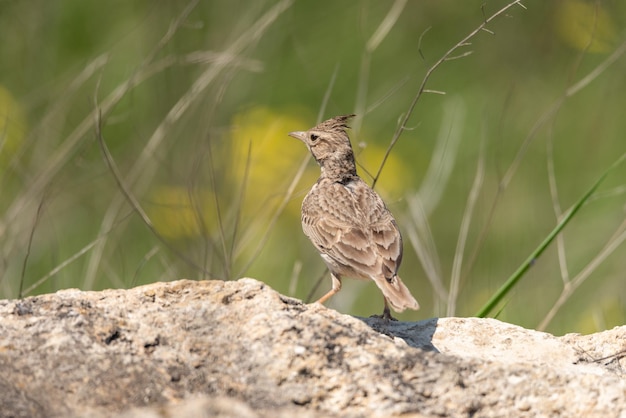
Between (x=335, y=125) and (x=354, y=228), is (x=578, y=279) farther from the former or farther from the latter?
(x=335, y=125)

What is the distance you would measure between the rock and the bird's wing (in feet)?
4.99

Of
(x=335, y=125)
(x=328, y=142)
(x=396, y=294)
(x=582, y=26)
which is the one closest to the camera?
(x=396, y=294)

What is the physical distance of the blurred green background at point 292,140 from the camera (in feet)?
19.3

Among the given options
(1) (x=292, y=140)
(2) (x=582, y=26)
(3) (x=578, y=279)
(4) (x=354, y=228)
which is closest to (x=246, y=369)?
(4) (x=354, y=228)

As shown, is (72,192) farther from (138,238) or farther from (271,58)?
(271,58)

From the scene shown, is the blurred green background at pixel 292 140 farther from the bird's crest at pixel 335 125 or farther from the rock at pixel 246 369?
the rock at pixel 246 369

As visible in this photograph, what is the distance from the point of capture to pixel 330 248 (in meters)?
5.18

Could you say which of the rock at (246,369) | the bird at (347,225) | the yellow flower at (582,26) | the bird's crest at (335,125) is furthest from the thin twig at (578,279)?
the yellow flower at (582,26)

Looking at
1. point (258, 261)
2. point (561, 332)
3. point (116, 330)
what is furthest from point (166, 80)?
point (116, 330)

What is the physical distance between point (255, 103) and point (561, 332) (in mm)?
2913

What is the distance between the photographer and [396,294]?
4602 millimetres

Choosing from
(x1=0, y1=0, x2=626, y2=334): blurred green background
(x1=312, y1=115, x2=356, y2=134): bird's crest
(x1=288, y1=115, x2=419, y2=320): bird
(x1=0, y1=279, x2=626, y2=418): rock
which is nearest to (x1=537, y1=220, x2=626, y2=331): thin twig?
(x1=0, y1=0, x2=626, y2=334): blurred green background

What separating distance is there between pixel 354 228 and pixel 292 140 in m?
3.00

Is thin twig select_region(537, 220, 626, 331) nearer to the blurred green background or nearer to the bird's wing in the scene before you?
the blurred green background
